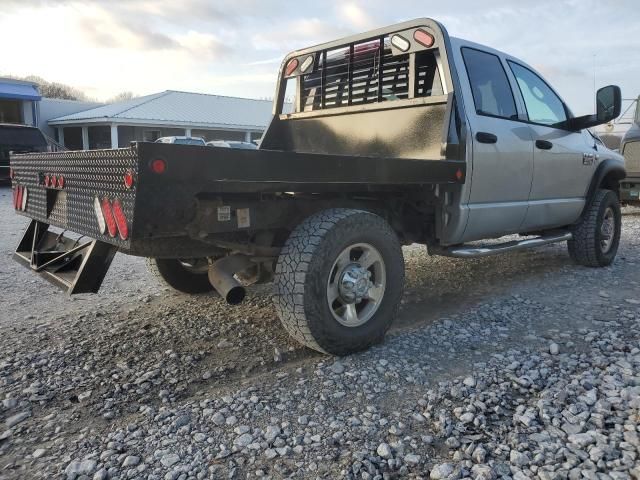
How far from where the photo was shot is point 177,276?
4.74 metres

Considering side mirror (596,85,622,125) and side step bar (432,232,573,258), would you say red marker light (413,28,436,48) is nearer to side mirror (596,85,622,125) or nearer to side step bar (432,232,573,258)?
side step bar (432,232,573,258)

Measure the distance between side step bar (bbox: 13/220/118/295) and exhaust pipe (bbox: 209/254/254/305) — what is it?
0.62m

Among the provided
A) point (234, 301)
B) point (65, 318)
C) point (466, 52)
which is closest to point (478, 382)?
point (234, 301)

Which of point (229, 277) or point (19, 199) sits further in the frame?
point (19, 199)

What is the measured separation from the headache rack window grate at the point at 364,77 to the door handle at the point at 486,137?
0.49 meters

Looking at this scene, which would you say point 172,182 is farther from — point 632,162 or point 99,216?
point 632,162

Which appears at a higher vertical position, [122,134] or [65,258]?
[122,134]

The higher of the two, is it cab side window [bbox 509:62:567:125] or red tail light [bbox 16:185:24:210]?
cab side window [bbox 509:62:567:125]

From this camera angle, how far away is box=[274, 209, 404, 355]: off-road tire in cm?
313

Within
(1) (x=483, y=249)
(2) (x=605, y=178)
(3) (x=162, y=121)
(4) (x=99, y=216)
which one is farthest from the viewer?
(3) (x=162, y=121)

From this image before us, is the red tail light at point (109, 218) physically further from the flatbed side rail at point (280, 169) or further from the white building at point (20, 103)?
the white building at point (20, 103)

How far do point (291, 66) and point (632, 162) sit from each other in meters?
9.10

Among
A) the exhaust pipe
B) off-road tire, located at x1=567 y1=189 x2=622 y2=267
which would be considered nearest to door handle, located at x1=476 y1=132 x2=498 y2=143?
the exhaust pipe

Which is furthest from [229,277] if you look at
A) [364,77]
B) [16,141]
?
[16,141]
